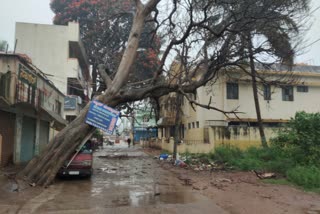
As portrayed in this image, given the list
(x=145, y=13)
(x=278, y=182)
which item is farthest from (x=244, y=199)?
(x=145, y=13)

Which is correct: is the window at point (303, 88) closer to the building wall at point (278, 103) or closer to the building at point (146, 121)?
the building wall at point (278, 103)

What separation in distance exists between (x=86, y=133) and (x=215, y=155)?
31.7 ft

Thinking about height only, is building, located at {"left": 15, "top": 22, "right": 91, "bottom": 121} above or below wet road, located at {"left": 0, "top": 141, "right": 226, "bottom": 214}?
above

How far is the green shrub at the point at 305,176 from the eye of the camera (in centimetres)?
1245

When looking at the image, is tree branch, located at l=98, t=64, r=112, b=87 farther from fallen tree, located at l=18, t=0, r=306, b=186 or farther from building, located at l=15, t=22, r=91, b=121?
building, located at l=15, t=22, r=91, b=121

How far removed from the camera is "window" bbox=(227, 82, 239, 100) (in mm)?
30234

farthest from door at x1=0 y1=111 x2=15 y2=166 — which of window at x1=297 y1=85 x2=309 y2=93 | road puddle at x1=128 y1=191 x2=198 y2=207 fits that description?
window at x1=297 y1=85 x2=309 y2=93

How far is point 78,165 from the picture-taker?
15266 millimetres

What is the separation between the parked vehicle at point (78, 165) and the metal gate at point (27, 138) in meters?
5.04

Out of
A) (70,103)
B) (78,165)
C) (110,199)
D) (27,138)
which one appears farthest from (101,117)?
(70,103)

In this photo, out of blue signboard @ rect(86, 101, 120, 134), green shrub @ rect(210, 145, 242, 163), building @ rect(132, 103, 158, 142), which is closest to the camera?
blue signboard @ rect(86, 101, 120, 134)

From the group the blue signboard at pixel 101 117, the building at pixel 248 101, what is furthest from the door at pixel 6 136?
the building at pixel 248 101

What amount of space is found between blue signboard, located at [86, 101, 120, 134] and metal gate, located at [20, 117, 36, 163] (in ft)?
22.2

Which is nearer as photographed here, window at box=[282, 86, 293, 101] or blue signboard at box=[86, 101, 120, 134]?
blue signboard at box=[86, 101, 120, 134]
